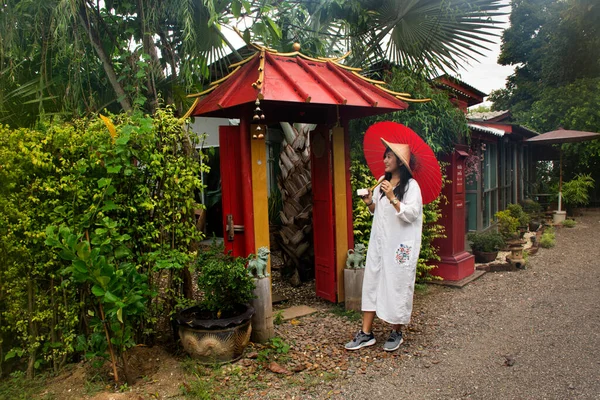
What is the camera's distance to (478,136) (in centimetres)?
948

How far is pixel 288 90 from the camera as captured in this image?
4012 millimetres

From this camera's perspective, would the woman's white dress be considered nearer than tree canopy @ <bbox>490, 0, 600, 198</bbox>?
Yes

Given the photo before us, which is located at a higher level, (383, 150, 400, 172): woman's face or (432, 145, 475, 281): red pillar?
(383, 150, 400, 172): woman's face

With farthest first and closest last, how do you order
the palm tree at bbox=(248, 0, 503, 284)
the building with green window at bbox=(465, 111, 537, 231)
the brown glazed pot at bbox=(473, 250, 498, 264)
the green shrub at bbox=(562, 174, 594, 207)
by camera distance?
the green shrub at bbox=(562, 174, 594, 207) → the building with green window at bbox=(465, 111, 537, 231) → the brown glazed pot at bbox=(473, 250, 498, 264) → the palm tree at bbox=(248, 0, 503, 284)

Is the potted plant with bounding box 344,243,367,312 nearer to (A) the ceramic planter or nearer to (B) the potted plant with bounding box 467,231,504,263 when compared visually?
(A) the ceramic planter

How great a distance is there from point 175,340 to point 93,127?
6.10 feet

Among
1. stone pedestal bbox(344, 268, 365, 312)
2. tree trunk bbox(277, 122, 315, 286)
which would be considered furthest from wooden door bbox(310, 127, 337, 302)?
tree trunk bbox(277, 122, 315, 286)

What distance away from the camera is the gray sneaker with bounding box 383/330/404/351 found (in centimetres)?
402

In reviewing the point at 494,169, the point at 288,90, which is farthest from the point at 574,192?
the point at 288,90

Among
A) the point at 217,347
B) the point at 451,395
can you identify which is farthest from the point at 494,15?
the point at 217,347

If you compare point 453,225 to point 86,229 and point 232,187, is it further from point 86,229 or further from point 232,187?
point 86,229

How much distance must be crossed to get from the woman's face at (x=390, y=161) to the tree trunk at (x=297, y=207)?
222 centimetres

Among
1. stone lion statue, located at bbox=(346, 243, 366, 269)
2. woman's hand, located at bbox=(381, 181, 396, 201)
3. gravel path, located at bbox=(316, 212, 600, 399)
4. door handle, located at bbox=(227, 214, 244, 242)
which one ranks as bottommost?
gravel path, located at bbox=(316, 212, 600, 399)

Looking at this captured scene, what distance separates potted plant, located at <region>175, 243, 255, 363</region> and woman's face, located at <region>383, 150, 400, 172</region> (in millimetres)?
1505
